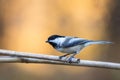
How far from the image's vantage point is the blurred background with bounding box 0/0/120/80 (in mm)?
4992

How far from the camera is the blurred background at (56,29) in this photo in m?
4.99

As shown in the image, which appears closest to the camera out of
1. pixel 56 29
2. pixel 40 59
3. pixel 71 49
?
pixel 40 59

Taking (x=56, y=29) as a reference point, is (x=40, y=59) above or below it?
below

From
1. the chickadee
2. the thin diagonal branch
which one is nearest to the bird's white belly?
the chickadee

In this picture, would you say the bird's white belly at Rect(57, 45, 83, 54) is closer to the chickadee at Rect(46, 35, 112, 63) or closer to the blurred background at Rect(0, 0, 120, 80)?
the chickadee at Rect(46, 35, 112, 63)

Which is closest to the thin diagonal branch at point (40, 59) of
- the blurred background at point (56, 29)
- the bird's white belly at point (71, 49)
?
the bird's white belly at point (71, 49)

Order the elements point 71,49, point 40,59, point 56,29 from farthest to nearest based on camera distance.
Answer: point 56,29 → point 71,49 → point 40,59

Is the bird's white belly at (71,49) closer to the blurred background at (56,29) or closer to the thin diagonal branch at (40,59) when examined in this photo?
the thin diagonal branch at (40,59)

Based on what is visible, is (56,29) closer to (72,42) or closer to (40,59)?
(72,42)

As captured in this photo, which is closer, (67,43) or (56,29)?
(67,43)

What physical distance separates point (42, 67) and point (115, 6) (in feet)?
2.77

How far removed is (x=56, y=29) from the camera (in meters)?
5.04

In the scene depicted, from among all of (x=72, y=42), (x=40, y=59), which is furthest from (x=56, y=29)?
(x=40, y=59)

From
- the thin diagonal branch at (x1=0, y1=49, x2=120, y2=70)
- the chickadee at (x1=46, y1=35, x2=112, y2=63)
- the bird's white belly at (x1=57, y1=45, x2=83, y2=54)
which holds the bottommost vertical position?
the thin diagonal branch at (x1=0, y1=49, x2=120, y2=70)
